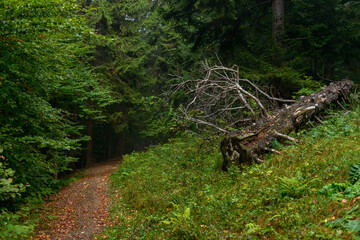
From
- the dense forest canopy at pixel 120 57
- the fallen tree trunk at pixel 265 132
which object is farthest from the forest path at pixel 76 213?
the fallen tree trunk at pixel 265 132

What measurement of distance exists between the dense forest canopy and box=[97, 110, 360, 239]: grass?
2.70 meters

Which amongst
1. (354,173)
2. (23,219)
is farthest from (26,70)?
(354,173)

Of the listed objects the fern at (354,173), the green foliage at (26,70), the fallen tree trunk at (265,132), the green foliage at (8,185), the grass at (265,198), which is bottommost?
the grass at (265,198)

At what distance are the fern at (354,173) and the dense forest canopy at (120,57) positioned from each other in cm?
512

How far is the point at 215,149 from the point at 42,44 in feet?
20.7

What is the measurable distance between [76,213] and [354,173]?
8440mm

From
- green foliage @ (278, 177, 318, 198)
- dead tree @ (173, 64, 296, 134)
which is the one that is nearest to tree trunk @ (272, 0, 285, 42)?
dead tree @ (173, 64, 296, 134)

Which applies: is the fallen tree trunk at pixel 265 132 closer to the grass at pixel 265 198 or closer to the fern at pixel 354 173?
the grass at pixel 265 198

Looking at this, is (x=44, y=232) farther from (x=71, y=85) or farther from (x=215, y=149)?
(x=71, y=85)

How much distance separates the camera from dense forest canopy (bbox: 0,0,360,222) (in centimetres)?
525

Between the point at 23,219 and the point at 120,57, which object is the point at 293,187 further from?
the point at 120,57

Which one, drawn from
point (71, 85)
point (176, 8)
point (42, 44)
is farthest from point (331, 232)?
point (71, 85)

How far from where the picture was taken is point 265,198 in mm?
4027

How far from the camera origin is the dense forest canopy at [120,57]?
5.25 meters
